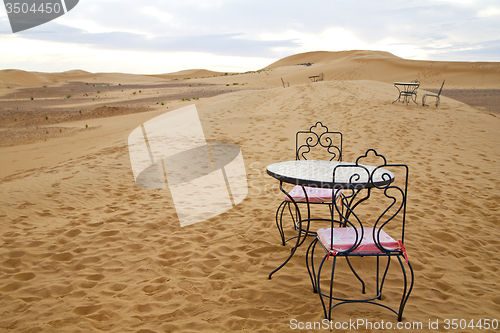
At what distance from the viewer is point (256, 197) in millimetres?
4891

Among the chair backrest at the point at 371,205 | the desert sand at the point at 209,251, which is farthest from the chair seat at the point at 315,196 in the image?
the desert sand at the point at 209,251

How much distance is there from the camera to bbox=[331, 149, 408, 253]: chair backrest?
2232 mm

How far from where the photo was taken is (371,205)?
449cm

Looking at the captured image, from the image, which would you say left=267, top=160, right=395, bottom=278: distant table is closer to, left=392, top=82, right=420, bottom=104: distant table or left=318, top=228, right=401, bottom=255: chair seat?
left=318, top=228, right=401, bottom=255: chair seat

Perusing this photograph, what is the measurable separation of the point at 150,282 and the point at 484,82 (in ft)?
130

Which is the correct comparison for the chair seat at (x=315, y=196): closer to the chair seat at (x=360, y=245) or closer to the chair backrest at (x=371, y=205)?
the chair backrest at (x=371, y=205)

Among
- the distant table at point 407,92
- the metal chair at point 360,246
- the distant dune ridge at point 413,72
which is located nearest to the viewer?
the metal chair at point 360,246

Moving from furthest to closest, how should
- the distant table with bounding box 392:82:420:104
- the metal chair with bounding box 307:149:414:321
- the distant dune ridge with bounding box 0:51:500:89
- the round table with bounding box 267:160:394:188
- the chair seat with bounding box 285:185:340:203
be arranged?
the distant dune ridge with bounding box 0:51:500:89
the distant table with bounding box 392:82:420:104
the chair seat with bounding box 285:185:340:203
the round table with bounding box 267:160:394:188
the metal chair with bounding box 307:149:414:321

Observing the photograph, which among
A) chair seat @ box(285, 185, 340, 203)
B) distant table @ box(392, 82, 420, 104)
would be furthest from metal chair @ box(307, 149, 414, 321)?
distant table @ box(392, 82, 420, 104)

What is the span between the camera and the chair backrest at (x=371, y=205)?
223 centimetres

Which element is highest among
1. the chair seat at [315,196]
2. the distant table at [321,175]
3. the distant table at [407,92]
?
the distant table at [407,92]

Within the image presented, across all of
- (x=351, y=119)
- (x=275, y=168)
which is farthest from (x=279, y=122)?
(x=275, y=168)

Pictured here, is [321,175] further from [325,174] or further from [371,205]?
[371,205]

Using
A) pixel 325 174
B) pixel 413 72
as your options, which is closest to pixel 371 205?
pixel 325 174
